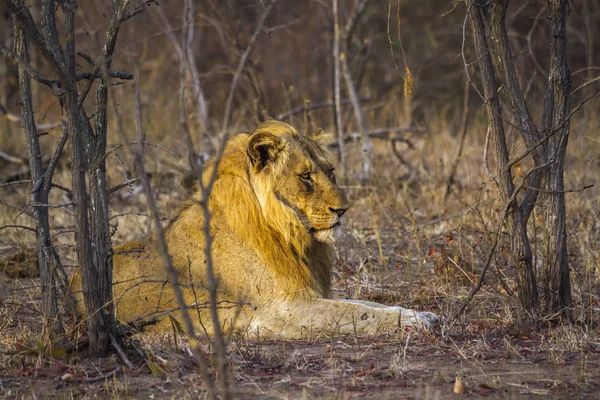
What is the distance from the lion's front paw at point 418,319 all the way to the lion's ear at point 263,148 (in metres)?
1.11

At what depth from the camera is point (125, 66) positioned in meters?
11.9

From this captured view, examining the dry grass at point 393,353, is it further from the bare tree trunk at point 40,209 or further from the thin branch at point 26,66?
the thin branch at point 26,66

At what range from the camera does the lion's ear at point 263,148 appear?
14.6 feet

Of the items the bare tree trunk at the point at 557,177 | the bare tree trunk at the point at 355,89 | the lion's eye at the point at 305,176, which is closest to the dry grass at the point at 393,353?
the bare tree trunk at the point at 557,177

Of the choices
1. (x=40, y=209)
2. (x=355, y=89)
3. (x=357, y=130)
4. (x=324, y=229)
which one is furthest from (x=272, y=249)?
(x=357, y=130)

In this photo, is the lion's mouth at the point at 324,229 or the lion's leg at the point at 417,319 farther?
the lion's mouth at the point at 324,229

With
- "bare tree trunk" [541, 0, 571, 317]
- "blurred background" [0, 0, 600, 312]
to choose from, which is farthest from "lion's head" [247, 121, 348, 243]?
"bare tree trunk" [541, 0, 571, 317]

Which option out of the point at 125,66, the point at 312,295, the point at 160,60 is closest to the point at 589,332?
the point at 312,295

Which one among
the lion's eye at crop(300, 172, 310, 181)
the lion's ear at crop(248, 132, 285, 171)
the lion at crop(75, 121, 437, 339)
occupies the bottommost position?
the lion at crop(75, 121, 437, 339)

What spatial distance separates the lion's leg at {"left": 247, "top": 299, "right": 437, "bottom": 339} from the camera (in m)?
4.39

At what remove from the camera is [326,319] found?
14.5ft

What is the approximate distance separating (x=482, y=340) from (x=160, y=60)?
9.85m

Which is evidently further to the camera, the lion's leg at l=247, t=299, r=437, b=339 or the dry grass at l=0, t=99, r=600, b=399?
the lion's leg at l=247, t=299, r=437, b=339

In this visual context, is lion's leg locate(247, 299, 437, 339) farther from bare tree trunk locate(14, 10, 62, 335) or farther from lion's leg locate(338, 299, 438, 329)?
bare tree trunk locate(14, 10, 62, 335)
